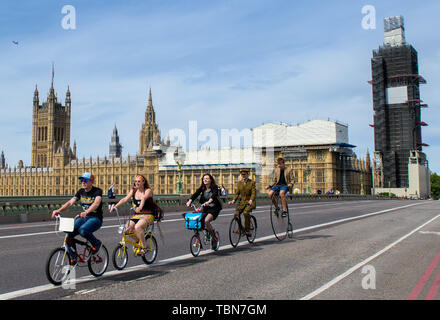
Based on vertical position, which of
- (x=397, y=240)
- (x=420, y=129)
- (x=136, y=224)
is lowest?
(x=397, y=240)

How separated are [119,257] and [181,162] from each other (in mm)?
112025

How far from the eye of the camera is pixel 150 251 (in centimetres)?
864

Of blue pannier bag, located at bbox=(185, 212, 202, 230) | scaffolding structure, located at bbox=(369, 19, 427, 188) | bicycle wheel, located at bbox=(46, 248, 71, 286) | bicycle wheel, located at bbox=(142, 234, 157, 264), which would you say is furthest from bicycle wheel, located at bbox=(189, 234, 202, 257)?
scaffolding structure, located at bbox=(369, 19, 427, 188)

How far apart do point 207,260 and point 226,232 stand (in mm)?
5333

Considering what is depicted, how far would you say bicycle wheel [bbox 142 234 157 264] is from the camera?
8.51 m

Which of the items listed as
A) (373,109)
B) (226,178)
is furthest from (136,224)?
(373,109)

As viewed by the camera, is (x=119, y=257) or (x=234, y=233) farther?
(x=234, y=233)

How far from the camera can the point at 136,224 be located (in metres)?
8.09

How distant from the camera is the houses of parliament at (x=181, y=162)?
342 ft

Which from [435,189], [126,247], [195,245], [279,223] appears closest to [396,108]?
[435,189]

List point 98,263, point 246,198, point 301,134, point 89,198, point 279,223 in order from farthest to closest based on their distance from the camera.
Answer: point 301,134 < point 279,223 < point 246,198 < point 98,263 < point 89,198

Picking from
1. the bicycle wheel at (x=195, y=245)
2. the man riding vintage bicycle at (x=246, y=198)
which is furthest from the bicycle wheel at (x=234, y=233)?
the bicycle wheel at (x=195, y=245)

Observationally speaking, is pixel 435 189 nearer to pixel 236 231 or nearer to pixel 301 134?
pixel 301 134

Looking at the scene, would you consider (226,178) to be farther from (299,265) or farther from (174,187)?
(299,265)
